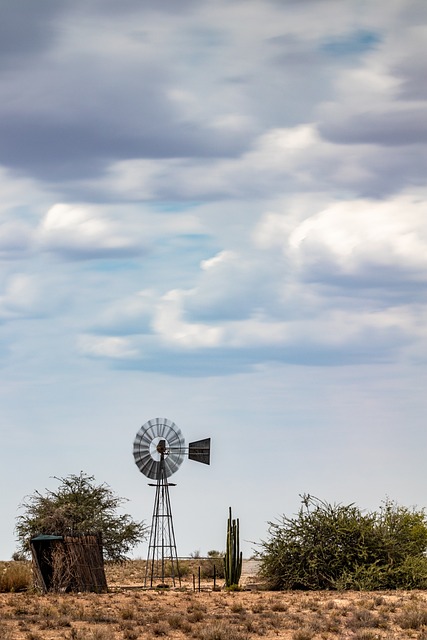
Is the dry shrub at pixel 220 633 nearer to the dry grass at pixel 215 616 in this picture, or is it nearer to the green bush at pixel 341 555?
the dry grass at pixel 215 616

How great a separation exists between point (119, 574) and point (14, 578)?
15122 millimetres

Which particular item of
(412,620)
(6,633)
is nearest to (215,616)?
(412,620)

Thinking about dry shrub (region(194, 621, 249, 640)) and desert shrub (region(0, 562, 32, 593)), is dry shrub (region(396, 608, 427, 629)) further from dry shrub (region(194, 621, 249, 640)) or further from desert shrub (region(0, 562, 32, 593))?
desert shrub (region(0, 562, 32, 593))

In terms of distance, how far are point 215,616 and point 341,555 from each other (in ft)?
37.9

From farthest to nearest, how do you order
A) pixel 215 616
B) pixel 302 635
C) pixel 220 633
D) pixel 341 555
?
pixel 341 555, pixel 215 616, pixel 302 635, pixel 220 633

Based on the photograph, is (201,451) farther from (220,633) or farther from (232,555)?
(220,633)

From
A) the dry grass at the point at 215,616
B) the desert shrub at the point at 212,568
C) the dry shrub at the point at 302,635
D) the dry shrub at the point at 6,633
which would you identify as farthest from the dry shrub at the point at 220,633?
the desert shrub at the point at 212,568

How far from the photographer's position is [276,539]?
40.5 m

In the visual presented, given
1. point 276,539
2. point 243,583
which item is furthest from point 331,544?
point 243,583

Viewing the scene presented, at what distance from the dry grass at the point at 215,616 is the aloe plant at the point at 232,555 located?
1.91 m

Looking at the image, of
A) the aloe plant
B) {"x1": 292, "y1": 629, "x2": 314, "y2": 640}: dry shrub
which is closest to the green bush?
the aloe plant

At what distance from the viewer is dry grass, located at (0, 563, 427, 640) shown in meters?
24.9

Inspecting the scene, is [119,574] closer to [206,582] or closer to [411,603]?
[206,582]

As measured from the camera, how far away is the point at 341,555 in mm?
39406
